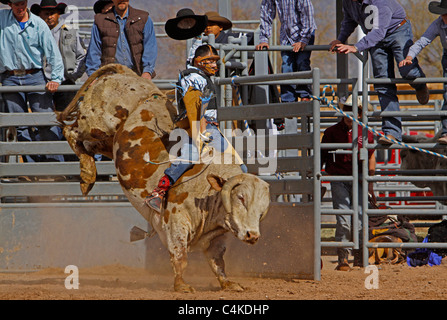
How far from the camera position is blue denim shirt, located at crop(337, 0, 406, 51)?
7914 millimetres

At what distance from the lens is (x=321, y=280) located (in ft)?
24.7

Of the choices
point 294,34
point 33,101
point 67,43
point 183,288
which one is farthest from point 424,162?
point 33,101

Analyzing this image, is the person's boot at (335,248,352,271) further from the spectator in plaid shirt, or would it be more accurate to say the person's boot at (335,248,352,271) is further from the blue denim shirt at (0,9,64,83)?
the blue denim shirt at (0,9,64,83)

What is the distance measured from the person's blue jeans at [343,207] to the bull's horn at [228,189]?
2150 mm

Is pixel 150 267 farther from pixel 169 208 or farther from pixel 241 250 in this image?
pixel 169 208

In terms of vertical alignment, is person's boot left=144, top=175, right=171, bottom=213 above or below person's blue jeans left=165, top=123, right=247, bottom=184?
below

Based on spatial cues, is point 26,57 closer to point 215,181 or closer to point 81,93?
point 81,93

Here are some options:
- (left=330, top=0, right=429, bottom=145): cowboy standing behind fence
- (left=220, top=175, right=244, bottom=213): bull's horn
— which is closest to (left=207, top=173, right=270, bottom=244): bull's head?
(left=220, top=175, right=244, bottom=213): bull's horn

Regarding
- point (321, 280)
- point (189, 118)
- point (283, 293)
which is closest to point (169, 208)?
point (189, 118)

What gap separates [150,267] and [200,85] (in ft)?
8.02

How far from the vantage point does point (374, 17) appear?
8055mm

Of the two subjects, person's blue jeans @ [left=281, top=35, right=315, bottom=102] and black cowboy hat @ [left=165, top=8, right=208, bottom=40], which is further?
person's blue jeans @ [left=281, top=35, right=315, bottom=102]

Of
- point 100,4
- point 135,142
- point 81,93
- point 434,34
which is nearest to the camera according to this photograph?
point 135,142

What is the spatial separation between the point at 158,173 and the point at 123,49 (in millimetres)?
2394
